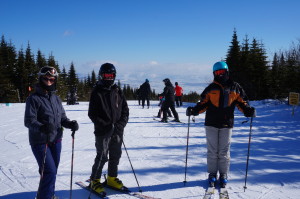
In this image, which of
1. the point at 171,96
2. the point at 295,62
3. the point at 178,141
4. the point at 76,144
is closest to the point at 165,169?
the point at 178,141

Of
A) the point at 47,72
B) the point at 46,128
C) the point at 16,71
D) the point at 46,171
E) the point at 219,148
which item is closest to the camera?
→ the point at 46,128

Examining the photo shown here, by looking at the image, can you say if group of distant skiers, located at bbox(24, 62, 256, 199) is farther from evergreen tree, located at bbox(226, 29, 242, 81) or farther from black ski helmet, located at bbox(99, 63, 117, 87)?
evergreen tree, located at bbox(226, 29, 242, 81)

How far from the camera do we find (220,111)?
3877 millimetres

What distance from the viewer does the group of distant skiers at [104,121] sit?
3.03 metres

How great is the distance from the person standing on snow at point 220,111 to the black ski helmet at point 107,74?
1.59m

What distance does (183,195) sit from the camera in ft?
12.4

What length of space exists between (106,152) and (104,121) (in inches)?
20.7

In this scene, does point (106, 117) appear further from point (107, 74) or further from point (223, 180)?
point (223, 180)

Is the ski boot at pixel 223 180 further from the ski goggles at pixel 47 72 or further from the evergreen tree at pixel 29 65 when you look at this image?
the evergreen tree at pixel 29 65

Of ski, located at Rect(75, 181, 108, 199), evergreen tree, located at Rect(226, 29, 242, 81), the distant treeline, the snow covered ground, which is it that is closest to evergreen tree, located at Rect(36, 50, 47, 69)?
the distant treeline

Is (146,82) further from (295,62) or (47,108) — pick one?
(47,108)

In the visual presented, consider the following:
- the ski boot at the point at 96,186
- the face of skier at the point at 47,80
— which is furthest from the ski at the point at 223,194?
the face of skier at the point at 47,80

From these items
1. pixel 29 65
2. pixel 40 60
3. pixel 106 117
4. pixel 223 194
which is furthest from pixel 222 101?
pixel 40 60

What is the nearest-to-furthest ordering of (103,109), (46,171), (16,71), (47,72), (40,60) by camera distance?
(46,171) → (47,72) → (103,109) → (16,71) → (40,60)
